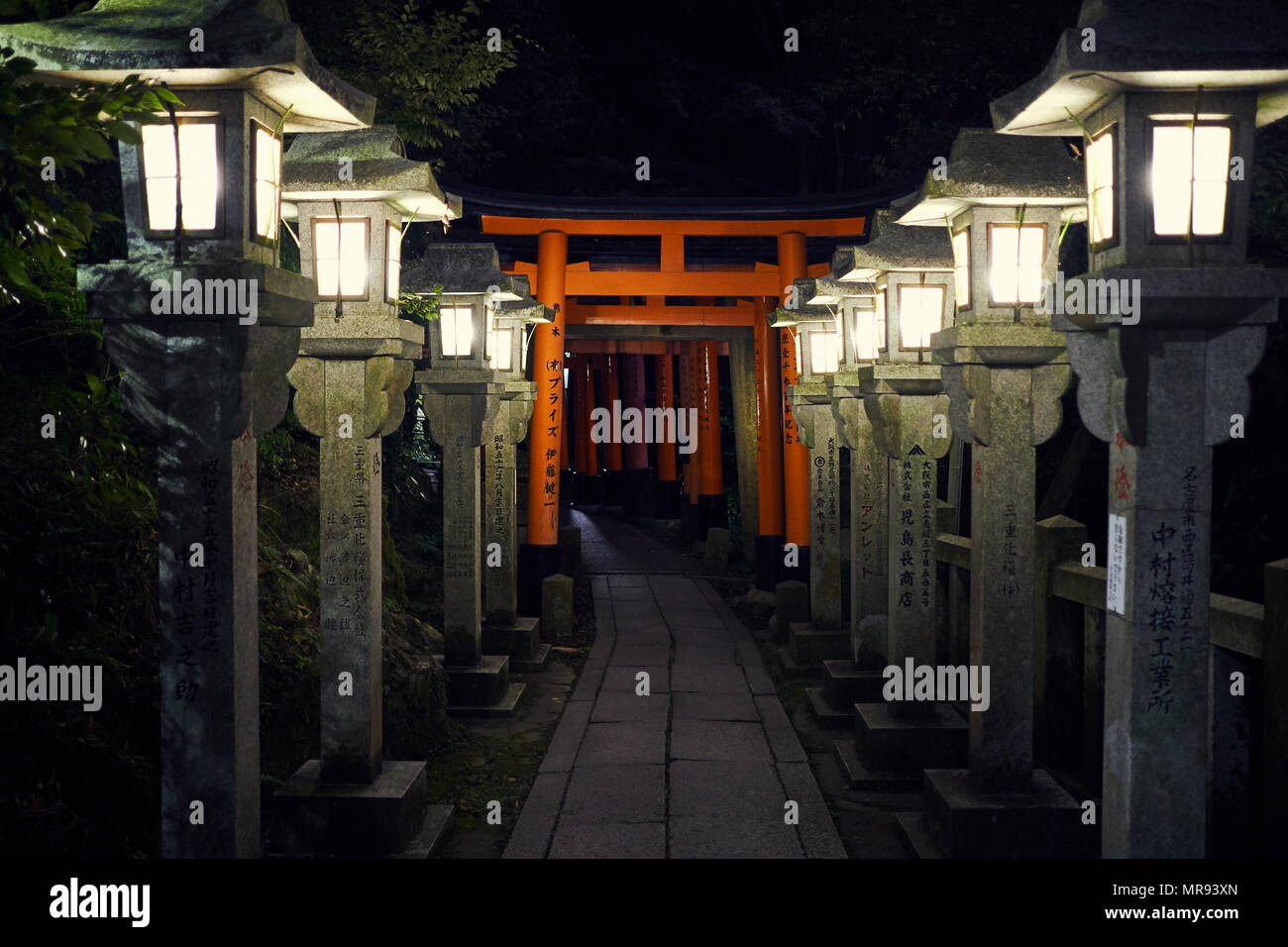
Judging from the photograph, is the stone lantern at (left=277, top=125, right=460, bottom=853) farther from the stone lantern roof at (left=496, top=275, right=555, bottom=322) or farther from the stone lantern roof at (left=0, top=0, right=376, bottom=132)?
the stone lantern roof at (left=496, top=275, right=555, bottom=322)

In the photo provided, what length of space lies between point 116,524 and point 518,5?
56.8 ft

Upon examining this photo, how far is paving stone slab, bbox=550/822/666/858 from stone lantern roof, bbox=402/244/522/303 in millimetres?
5295

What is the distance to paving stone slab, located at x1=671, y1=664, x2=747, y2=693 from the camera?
466 inches

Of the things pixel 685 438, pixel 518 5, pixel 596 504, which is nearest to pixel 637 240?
pixel 518 5

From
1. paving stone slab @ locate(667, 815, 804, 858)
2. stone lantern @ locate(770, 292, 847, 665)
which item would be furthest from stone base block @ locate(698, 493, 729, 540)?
paving stone slab @ locate(667, 815, 804, 858)

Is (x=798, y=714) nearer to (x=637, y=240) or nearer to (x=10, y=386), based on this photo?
(x=10, y=386)

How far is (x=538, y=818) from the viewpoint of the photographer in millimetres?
7633

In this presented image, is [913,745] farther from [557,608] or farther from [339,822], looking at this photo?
[557,608]

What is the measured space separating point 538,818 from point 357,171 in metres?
4.67

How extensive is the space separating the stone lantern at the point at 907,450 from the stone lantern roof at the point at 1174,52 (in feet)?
11.3

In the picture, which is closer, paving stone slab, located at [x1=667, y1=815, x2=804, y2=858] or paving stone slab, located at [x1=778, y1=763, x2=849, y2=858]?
paving stone slab, located at [x1=667, y1=815, x2=804, y2=858]

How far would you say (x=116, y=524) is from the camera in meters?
6.63

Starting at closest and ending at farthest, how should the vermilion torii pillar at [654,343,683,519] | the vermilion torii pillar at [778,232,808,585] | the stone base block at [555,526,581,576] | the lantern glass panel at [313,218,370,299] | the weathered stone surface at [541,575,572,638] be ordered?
the lantern glass panel at [313,218,370,299] < the weathered stone surface at [541,575,572,638] < the vermilion torii pillar at [778,232,808,585] < the stone base block at [555,526,581,576] < the vermilion torii pillar at [654,343,683,519]

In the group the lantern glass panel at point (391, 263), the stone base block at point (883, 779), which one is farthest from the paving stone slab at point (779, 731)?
the lantern glass panel at point (391, 263)
